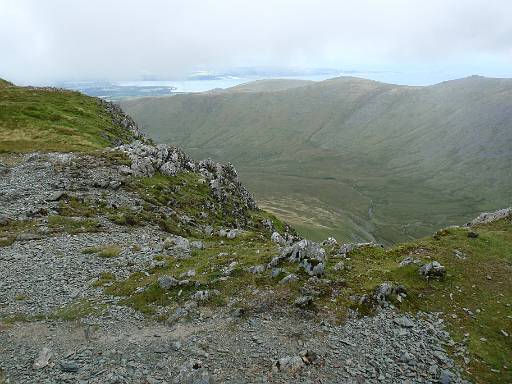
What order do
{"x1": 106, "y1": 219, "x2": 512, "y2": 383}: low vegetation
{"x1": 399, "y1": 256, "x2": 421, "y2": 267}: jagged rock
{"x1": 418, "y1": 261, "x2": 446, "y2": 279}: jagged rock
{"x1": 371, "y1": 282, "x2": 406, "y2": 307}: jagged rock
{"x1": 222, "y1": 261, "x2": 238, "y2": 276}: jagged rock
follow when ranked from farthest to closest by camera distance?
{"x1": 399, "y1": 256, "x2": 421, "y2": 267}: jagged rock, {"x1": 418, "y1": 261, "x2": 446, "y2": 279}: jagged rock, {"x1": 222, "y1": 261, "x2": 238, "y2": 276}: jagged rock, {"x1": 371, "y1": 282, "x2": 406, "y2": 307}: jagged rock, {"x1": 106, "y1": 219, "x2": 512, "y2": 383}: low vegetation

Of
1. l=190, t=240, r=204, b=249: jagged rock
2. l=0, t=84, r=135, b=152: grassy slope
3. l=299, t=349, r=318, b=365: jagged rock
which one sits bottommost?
l=190, t=240, r=204, b=249: jagged rock

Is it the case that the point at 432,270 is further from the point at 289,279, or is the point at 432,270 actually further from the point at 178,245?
the point at 178,245

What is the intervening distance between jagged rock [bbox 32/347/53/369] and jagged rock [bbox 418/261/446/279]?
24112 millimetres

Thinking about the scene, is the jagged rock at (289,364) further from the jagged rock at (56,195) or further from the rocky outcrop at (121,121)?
the rocky outcrop at (121,121)

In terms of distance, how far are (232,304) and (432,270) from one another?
1476cm

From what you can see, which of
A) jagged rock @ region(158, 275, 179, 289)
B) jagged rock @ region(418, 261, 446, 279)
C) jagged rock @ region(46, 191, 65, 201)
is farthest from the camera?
jagged rock @ region(46, 191, 65, 201)

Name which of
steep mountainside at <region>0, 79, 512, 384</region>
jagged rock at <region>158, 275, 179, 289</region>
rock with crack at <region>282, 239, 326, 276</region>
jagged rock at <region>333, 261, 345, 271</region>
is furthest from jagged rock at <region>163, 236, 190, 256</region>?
jagged rock at <region>333, 261, 345, 271</region>

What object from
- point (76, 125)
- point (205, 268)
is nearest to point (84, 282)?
point (205, 268)

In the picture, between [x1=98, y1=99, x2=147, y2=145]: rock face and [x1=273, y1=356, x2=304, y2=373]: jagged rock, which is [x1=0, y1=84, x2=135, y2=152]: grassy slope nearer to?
[x1=98, y1=99, x2=147, y2=145]: rock face

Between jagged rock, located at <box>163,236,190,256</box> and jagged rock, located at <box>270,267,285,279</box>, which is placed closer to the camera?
jagged rock, located at <box>270,267,285,279</box>

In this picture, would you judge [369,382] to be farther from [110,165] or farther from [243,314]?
[110,165]

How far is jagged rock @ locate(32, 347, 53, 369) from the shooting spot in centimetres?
2044

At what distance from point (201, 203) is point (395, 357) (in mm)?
42294

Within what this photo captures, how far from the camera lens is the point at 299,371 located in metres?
20.8
